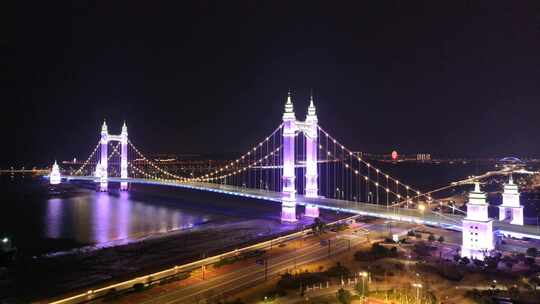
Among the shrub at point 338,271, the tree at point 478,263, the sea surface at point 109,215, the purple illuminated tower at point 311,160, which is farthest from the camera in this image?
the purple illuminated tower at point 311,160

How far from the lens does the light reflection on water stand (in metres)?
24.2

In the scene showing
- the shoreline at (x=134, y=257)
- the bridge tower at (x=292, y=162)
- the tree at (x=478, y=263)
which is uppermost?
the bridge tower at (x=292, y=162)

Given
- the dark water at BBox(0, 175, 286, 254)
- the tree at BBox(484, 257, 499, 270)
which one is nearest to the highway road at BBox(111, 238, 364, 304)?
the tree at BBox(484, 257, 499, 270)

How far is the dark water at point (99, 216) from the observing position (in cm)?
2320

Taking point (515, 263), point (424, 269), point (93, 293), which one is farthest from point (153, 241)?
point (515, 263)

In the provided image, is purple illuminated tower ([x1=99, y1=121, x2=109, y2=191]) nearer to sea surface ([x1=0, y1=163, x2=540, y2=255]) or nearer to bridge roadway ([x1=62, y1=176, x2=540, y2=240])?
sea surface ([x1=0, y1=163, x2=540, y2=255])

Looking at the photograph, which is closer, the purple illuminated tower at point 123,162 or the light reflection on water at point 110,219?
the light reflection on water at point 110,219

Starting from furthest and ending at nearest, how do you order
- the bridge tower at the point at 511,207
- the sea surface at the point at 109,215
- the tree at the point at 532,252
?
the sea surface at the point at 109,215, the bridge tower at the point at 511,207, the tree at the point at 532,252

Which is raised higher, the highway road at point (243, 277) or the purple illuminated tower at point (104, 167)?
the purple illuminated tower at point (104, 167)

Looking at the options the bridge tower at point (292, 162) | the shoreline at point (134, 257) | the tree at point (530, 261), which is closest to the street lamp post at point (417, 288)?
the tree at point (530, 261)

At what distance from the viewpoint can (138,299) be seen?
12.2 meters

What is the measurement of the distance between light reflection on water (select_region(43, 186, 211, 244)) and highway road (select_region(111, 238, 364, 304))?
10060 millimetres

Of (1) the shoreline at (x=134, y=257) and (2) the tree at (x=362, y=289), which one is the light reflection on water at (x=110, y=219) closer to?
(1) the shoreline at (x=134, y=257)

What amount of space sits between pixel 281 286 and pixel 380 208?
10867mm
